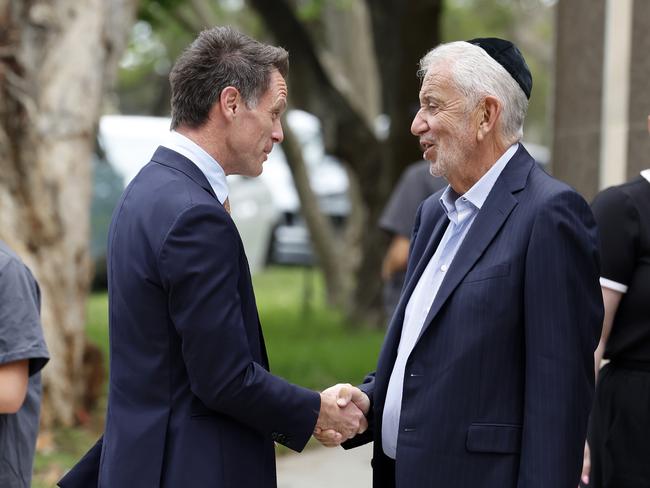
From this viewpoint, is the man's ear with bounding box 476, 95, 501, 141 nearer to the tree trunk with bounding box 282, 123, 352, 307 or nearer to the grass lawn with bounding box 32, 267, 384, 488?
the grass lawn with bounding box 32, 267, 384, 488

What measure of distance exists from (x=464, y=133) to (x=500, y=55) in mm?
229

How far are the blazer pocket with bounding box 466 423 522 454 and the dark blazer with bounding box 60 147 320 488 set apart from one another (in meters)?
0.49

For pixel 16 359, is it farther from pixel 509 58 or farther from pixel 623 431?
pixel 623 431

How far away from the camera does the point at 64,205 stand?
7281 mm

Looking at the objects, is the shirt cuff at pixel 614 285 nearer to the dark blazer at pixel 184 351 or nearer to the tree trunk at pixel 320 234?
the dark blazer at pixel 184 351

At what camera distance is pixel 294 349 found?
10820mm

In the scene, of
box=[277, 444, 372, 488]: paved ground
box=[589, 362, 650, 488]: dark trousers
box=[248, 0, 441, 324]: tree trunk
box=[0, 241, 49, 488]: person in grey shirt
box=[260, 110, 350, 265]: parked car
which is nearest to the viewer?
box=[0, 241, 49, 488]: person in grey shirt

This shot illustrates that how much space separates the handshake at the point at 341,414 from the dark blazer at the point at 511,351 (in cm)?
29

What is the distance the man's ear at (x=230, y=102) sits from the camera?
2.99 metres

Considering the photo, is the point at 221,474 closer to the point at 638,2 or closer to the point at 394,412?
the point at 394,412

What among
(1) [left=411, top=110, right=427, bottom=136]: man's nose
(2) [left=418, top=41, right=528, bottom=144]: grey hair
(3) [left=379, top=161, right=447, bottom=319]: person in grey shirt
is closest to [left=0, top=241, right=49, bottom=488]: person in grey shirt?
(1) [left=411, top=110, right=427, bottom=136]: man's nose

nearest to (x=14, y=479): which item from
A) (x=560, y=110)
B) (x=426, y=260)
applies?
(x=426, y=260)

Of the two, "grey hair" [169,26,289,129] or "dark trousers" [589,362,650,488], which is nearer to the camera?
"grey hair" [169,26,289,129]

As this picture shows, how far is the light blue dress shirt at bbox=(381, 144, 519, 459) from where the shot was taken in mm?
3018
